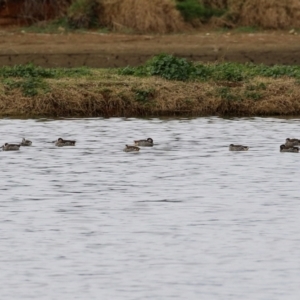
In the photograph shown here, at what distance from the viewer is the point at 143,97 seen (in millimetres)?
24078

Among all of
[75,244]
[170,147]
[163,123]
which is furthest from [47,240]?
[163,123]

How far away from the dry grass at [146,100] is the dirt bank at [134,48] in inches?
166

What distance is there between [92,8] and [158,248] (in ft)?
62.9

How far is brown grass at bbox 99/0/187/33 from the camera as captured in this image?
105 ft

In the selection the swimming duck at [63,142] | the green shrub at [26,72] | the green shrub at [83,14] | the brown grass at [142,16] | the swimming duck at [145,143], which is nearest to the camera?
the swimming duck at [145,143]

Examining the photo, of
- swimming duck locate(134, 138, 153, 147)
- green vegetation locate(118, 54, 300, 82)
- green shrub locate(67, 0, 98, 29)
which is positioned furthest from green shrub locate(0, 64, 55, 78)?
green shrub locate(67, 0, 98, 29)

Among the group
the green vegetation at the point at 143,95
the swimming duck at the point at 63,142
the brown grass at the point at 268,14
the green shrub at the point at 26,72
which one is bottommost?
the swimming duck at the point at 63,142

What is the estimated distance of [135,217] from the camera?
15.3m

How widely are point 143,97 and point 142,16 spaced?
8.28m

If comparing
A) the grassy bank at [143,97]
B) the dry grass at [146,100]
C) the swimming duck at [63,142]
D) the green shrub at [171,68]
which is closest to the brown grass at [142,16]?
the green shrub at [171,68]

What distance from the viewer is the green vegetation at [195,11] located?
32.7m

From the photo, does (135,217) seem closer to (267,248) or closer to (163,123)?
(267,248)

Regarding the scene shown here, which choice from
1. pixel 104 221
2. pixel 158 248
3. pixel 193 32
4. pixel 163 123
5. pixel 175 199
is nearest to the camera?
pixel 158 248

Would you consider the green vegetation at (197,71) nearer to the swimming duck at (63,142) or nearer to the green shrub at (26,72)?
the green shrub at (26,72)
